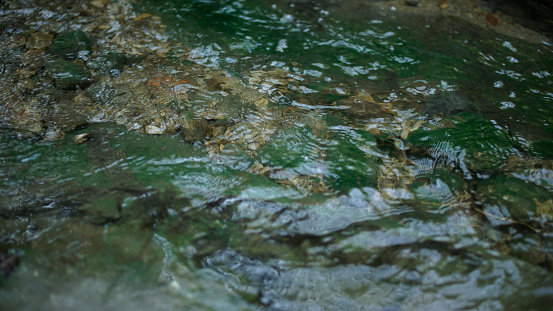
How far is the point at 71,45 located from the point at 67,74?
0.60 m

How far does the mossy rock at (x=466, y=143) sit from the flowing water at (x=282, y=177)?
0.01 metres

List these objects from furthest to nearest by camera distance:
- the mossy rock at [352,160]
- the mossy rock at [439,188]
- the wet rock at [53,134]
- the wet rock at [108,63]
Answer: the wet rock at [108,63] → the wet rock at [53,134] → the mossy rock at [352,160] → the mossy rock at [439,188]

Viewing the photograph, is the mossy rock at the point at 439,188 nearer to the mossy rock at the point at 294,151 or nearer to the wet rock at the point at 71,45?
the mossy rock at the point at 294,151

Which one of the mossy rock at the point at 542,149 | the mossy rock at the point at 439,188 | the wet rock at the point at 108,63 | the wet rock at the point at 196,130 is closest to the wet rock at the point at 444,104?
the mossy rock at the point at 542,149

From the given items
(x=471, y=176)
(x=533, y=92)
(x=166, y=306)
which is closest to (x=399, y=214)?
(x=471, y=176)

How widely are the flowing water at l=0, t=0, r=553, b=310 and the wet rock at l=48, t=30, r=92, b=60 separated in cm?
6

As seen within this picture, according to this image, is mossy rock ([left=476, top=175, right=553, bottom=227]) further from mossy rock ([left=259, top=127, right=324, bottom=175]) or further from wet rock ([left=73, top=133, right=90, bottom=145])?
wet rock ([left=73, top=133, right=90, bottom=145])

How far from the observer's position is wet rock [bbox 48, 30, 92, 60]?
360cm

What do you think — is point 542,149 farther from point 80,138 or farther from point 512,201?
point 80,138

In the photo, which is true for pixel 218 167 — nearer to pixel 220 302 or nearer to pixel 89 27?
pixel 220 302

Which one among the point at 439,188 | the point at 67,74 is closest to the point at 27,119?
the point at 67,74

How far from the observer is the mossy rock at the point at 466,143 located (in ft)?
8.50

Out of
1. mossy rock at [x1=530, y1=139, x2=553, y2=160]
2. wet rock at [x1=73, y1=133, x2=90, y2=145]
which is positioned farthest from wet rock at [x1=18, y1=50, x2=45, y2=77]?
mossy rock at [x1=530, y1=139, x2=553, y2=160]

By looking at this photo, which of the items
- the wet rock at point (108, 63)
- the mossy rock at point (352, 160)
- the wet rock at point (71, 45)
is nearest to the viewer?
the mossy rock at point (352, 160)
